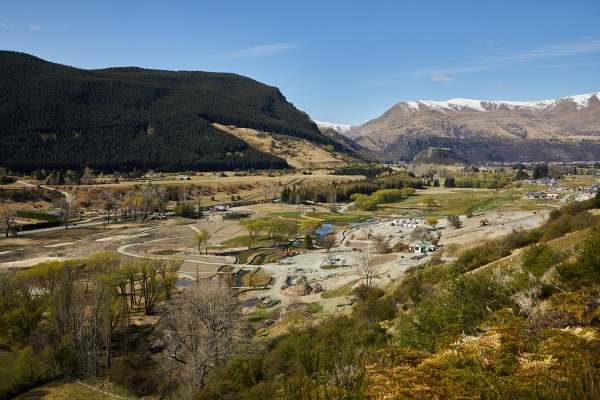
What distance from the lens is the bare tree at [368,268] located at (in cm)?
4541

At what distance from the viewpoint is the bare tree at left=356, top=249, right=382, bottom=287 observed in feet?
149

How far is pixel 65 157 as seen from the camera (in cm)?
17250

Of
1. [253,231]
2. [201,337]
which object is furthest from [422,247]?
[201,337]

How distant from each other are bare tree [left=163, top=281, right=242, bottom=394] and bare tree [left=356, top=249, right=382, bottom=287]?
18.9 meters

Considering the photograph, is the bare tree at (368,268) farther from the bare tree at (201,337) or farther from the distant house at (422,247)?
the bare tree at (201,337)

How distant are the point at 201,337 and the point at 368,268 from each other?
2628 cm

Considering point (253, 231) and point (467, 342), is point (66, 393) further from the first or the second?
point (253, 231)

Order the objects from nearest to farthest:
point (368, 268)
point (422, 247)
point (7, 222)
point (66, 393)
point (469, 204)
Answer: point (66, 393) → point (368, 268) → point (422, 247) → point (7, 222) → point (469, 204)

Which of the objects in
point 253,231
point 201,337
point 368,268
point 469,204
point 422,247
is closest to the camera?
point 201,337

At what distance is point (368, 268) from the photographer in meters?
48.3

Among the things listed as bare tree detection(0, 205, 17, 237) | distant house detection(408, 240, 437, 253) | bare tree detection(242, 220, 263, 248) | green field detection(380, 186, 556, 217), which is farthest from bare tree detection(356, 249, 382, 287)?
bare tree detection(0, 205, 17, 237)

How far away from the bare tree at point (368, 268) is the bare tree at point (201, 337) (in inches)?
743


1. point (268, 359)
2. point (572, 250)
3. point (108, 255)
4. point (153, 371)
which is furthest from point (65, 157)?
point (572, 250)

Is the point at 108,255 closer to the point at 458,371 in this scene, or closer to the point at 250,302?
the point at 250,302
